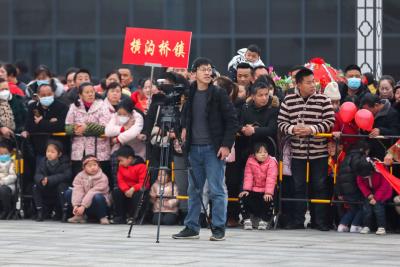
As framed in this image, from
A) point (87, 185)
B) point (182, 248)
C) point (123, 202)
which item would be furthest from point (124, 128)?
point (182, 248)

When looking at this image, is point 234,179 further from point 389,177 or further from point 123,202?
point 389,177

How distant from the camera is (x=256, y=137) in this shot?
55.3 ft

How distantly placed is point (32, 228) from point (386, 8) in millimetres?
19557

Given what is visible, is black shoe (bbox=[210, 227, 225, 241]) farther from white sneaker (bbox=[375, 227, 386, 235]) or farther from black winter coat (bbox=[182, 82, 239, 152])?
white sneaker (bbox=[375, 227, 386, 235])

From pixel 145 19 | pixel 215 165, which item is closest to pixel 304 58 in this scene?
pixel 145 19

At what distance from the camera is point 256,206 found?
55.1 feet

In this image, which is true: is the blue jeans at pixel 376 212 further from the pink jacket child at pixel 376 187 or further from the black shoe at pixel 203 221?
the black shoe at pixel 203 221

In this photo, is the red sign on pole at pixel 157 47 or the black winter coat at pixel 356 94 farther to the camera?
the red sign on pole at pixel 157 47

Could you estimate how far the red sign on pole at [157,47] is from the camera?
17312mm

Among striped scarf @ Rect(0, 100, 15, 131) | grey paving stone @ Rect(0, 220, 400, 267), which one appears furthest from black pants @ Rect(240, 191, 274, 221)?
striped scarf @ Rect(0, 100, 15, 131)

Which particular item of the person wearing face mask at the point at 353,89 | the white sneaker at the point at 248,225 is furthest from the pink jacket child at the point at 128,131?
the person wearing face mask at the point at 353,89

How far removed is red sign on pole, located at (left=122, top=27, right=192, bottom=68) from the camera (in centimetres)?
1731

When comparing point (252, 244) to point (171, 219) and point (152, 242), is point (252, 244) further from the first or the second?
point (171, 219)

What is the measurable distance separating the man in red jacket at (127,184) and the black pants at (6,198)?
1649 mm
